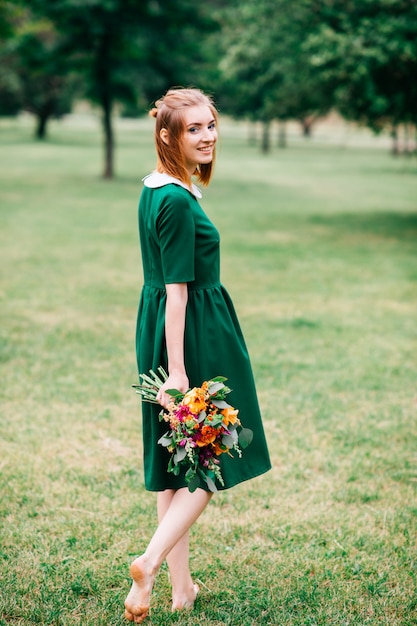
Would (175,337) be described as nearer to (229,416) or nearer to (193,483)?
(229,416)

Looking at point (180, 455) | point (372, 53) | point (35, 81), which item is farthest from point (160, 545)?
point (35, 81)

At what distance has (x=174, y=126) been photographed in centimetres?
278

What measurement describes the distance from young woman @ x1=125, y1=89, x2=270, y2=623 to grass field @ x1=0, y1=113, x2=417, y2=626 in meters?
0.45

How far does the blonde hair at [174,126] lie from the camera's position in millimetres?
2771

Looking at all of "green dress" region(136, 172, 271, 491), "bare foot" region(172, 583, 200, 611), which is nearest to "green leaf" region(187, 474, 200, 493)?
"green dress" region(136, 172, 271, 491)

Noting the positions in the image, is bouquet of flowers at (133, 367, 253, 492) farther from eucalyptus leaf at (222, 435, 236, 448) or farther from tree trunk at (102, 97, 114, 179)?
tree trunk at (102, 97, 114, 179)

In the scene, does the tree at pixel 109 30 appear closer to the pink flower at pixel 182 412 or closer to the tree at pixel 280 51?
the tree at pixel 280 51

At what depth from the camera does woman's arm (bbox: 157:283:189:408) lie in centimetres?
272

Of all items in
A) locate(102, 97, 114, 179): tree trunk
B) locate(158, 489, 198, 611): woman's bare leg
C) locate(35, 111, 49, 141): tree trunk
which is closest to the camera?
locate(158, 489, 198, 611): woman's bare leg

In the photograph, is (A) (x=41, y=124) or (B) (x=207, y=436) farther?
(A) (x=41, y=124)

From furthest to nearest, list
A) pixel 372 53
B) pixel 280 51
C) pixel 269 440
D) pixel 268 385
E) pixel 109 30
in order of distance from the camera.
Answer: pixel 109 30, pixel 280 51, pixel 372 53, pixel 268 385, pixel 269 440

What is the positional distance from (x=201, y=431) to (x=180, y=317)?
42 cm

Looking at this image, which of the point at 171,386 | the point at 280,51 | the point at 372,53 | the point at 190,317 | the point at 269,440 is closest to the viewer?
the point at 171,386

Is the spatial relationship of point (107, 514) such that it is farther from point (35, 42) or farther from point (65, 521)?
point (35, 42)
